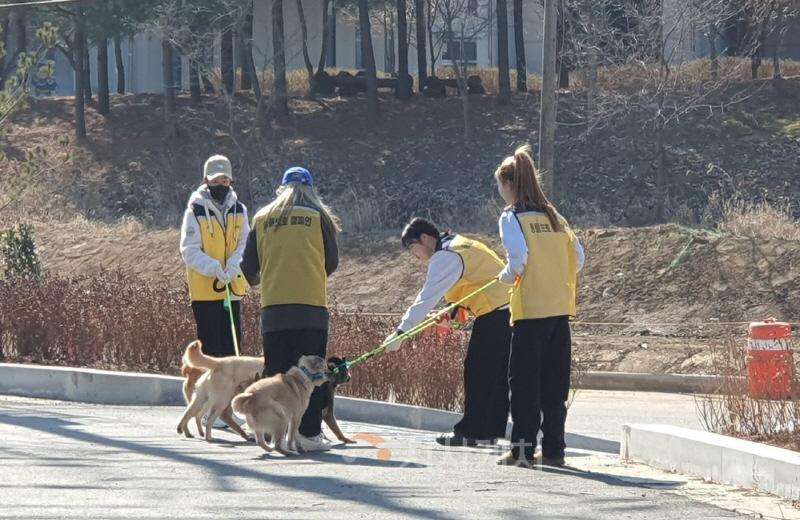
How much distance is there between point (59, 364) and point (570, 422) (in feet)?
15.7

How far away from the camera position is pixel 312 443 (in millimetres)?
9297

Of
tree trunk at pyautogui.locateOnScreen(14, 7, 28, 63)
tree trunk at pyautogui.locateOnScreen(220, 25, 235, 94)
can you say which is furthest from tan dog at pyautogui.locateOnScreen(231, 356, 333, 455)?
tree trunk at pyautogui.locateOnScreen(14, 7, 28, 63)

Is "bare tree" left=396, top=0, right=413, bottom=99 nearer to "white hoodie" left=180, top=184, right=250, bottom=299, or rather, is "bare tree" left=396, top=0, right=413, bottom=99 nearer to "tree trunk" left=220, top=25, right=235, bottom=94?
"tree trunk" left=220, top=25, right=235, bottom=94

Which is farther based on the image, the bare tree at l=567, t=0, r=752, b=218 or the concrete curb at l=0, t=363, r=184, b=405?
the bare tree at l=567, t=0, r=752, b=218

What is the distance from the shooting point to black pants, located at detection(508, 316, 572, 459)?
8.69 metres

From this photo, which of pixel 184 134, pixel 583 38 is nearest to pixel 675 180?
pixel 583 38

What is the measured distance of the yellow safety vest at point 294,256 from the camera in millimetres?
9133

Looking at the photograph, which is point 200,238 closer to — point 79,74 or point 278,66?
point 278,66

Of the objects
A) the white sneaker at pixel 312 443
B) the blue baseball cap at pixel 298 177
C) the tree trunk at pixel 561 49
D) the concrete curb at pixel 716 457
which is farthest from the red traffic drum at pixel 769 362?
the tree trunk at pixel 561 49

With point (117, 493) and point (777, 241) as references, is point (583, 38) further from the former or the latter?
point (117, 493)

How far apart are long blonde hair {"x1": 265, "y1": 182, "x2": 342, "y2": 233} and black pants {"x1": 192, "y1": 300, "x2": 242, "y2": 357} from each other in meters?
1.46

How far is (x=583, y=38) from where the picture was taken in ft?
109

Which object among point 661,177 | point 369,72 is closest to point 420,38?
point 369,72

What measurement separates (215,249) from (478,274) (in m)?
2.02
